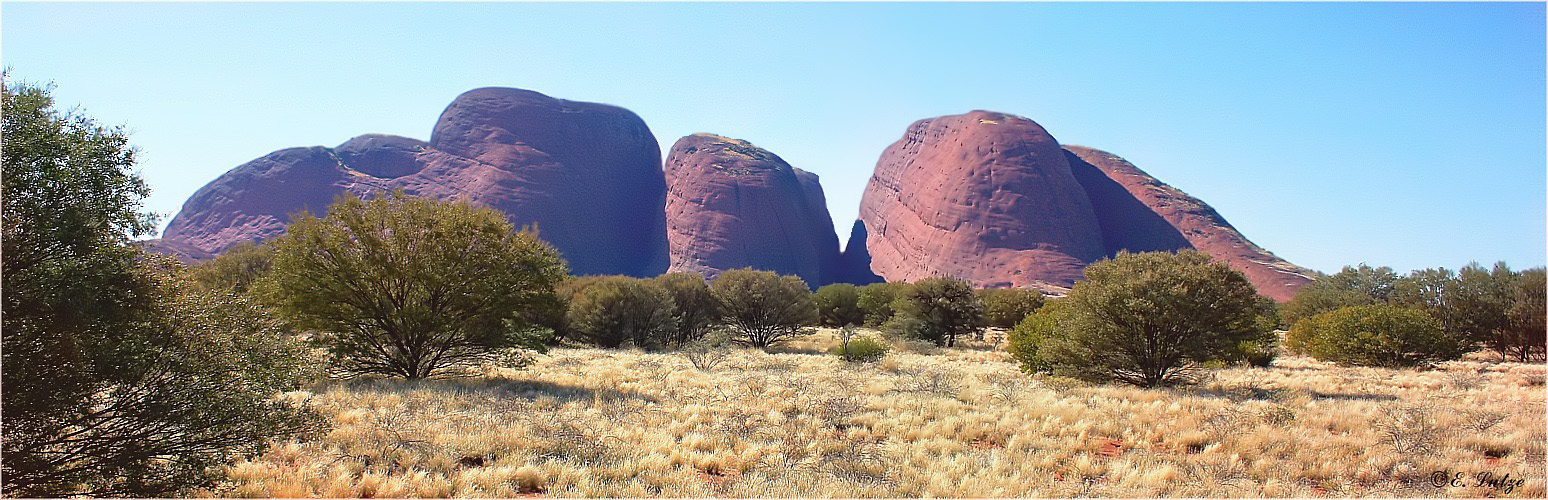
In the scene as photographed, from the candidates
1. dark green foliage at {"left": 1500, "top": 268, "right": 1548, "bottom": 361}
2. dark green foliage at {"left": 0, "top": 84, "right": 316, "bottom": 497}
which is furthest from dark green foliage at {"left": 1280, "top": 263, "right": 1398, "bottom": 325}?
dark green foliage at {"left": 0, "top": 84, "right": 316, "bottom": 497}

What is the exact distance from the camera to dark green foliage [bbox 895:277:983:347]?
3231cm

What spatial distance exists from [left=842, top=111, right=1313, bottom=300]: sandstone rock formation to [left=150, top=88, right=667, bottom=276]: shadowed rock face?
40.2 meters

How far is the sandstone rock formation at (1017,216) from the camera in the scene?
301 ft

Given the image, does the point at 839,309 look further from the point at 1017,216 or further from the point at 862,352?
the point at 1017,216

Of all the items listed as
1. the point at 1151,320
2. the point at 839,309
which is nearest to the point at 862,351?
the point at 1151,320

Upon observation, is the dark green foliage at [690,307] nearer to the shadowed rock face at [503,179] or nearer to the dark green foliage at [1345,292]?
the dark green foliage at [1345,292]

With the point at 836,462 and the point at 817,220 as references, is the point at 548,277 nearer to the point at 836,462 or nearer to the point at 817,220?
the point at 836,462

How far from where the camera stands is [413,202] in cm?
1404

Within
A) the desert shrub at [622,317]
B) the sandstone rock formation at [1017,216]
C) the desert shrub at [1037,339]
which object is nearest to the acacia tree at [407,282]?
the desert shrub at [1037,339]

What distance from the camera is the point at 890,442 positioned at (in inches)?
350

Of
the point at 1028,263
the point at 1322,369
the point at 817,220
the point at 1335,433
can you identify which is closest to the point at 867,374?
the point at 1335,433

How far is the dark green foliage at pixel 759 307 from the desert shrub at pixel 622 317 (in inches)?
118

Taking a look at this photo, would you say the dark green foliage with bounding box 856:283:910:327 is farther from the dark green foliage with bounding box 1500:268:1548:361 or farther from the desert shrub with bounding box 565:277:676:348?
the dark green foliage with bounding box 1500:268:1548:361

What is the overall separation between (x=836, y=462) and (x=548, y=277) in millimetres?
8988
